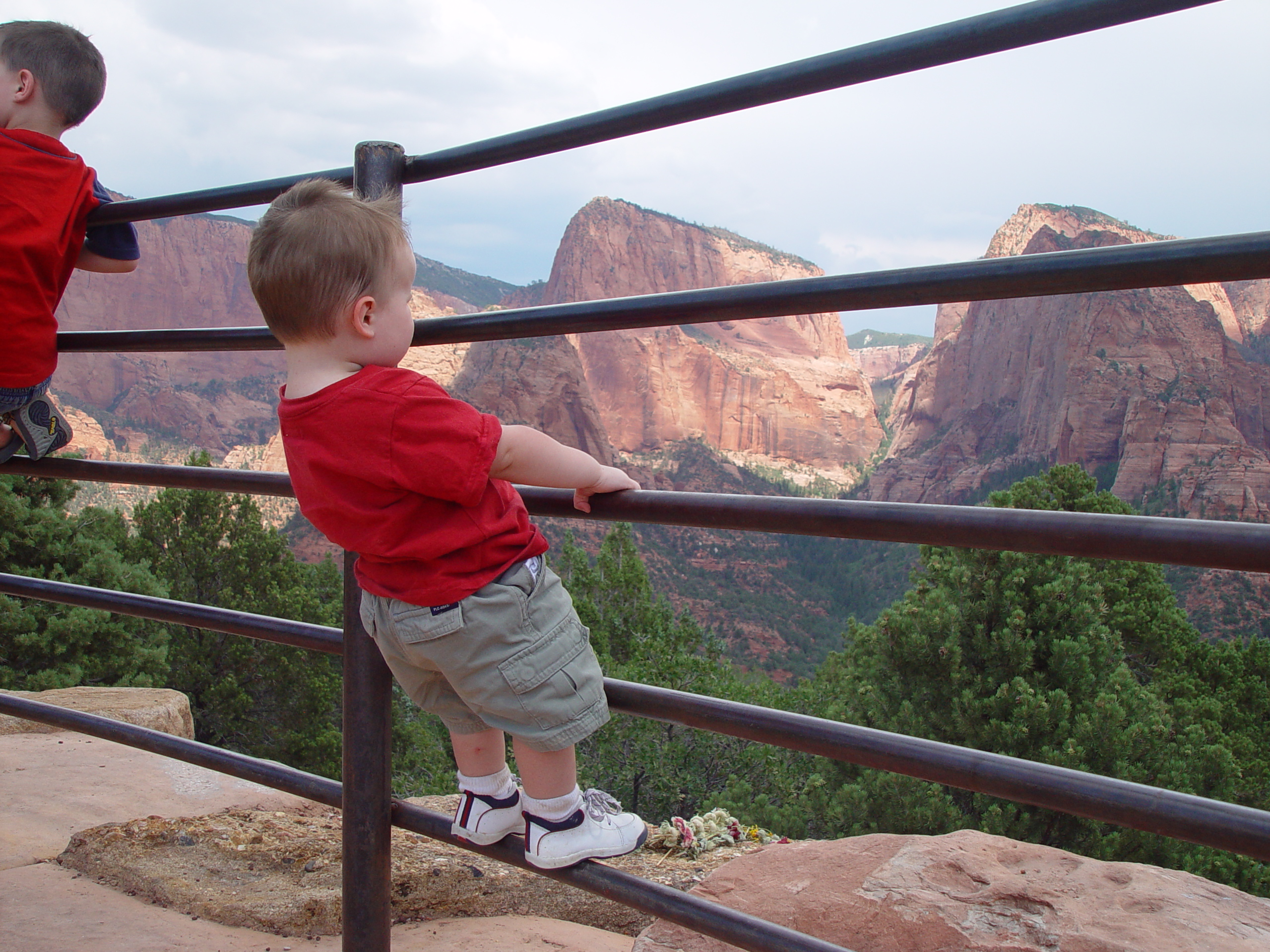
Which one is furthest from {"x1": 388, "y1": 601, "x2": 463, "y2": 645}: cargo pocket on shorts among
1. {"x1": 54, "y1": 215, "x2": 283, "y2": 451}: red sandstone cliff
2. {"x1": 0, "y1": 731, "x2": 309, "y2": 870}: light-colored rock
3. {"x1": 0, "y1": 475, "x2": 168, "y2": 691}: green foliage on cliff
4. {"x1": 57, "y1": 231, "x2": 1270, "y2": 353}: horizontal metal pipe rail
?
{"x1": 54, "y1": 215, "x2": 283, "y2": 451}: red sandstone cliff

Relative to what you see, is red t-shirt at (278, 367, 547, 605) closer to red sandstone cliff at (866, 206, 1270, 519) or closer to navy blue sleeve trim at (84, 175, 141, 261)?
navy blue sleeve trim at (84, 175, 141, 261)

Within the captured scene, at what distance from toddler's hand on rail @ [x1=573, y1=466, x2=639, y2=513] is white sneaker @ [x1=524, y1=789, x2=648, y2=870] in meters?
0.34

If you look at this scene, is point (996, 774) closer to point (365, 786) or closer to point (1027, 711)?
point (365, 786)

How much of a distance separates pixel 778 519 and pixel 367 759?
2.19 ft

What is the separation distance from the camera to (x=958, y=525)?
81 centimetres

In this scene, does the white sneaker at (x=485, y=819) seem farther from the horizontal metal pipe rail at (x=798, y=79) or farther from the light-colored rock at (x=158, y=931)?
the horizontal metal pipe rail at (x=798, y=79)

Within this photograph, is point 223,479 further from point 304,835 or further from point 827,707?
point 827,707

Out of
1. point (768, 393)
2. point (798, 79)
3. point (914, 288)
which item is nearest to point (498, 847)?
point (914, 288)

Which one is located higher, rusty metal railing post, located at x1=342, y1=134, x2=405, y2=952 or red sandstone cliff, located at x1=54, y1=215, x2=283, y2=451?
red sandstone cliff, located at x1=54, y1=215, x2=283, y2=451

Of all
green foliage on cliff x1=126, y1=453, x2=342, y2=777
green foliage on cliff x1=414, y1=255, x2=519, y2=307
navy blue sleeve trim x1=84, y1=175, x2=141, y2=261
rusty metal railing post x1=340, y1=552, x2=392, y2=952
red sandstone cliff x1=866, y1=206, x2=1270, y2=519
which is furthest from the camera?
green foliage on cliff x1=414, y1=255, x2=519, y2=307

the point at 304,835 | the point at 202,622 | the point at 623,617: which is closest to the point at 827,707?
the point at 623,617

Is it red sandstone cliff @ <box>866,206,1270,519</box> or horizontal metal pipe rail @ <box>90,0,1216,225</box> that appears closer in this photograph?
horizontal metal pipe rail @ <box>90,0,1216,225</box>

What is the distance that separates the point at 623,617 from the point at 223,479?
17897 mm

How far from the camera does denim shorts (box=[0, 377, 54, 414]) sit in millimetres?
1552
